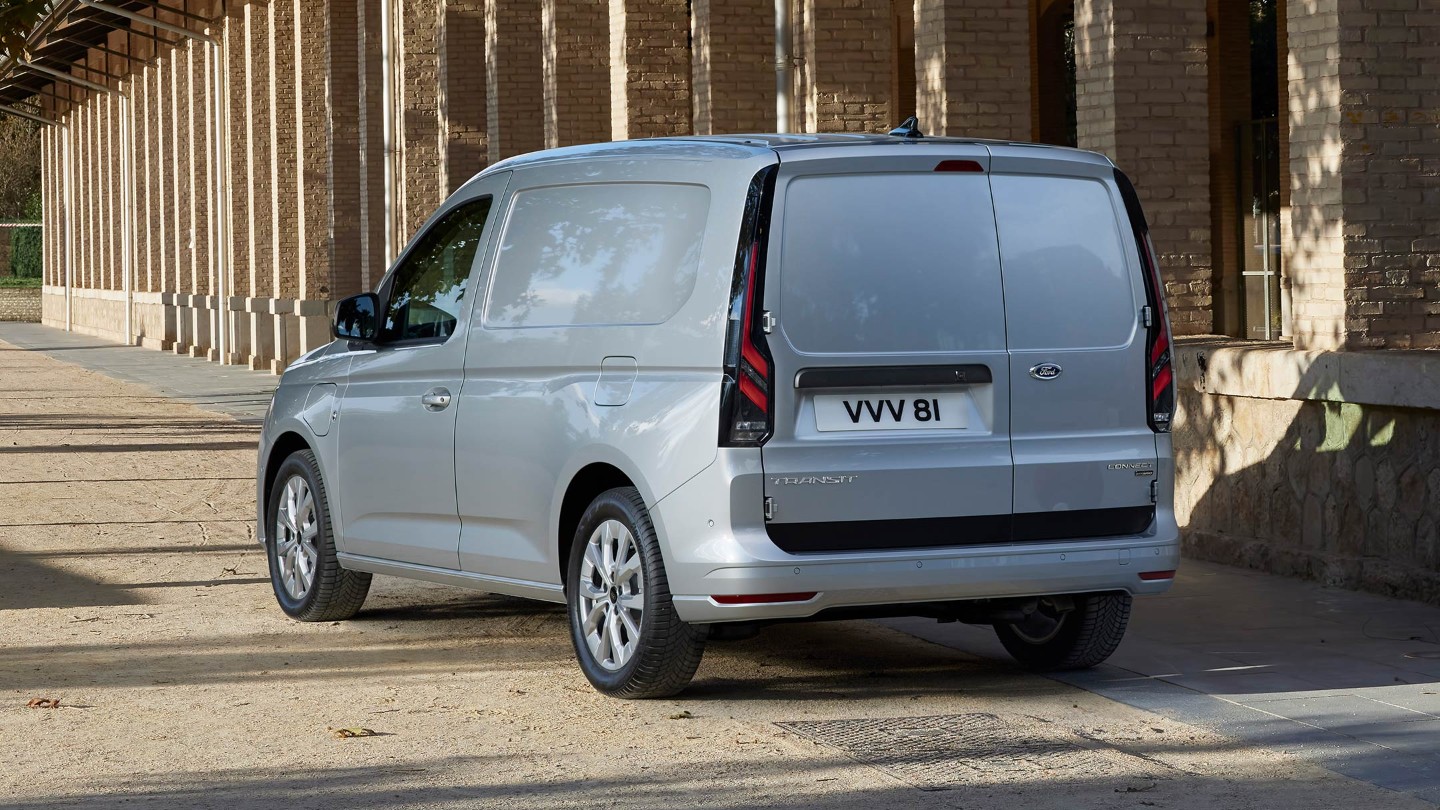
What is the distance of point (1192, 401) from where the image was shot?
11.0 meters

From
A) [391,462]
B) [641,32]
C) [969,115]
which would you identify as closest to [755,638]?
[391,462]

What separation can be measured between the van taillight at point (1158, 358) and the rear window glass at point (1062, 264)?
0.35ft

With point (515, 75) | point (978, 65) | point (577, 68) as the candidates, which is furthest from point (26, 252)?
point (978, 65)

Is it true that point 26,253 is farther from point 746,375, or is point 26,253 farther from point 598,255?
point 746,375

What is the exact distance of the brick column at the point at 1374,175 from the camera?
9766 mm

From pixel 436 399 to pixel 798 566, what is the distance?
1.98m

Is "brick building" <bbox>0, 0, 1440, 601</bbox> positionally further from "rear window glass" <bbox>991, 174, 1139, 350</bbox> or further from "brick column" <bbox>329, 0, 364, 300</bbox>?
"rear window glass" <bbox>991, 174, 1139, 350</bbox>

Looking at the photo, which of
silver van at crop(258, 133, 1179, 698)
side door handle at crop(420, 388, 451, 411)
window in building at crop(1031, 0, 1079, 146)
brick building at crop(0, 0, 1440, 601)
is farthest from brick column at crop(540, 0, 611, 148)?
silver van at crop(258, 133, 1179, 698)

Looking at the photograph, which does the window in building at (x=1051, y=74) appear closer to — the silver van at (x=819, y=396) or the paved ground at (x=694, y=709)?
the paved ground at (x=694, y=709)

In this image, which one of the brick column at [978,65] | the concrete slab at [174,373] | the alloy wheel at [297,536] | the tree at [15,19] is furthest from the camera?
the concrete slab at [174,373]

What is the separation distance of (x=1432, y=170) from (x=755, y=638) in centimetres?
402

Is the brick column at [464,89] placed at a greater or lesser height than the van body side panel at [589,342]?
greater

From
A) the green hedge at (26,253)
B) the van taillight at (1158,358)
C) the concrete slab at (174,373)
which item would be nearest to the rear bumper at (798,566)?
the van taillight at (1158,358)

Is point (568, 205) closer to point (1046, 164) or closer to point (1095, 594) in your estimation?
point (1046, 164)
